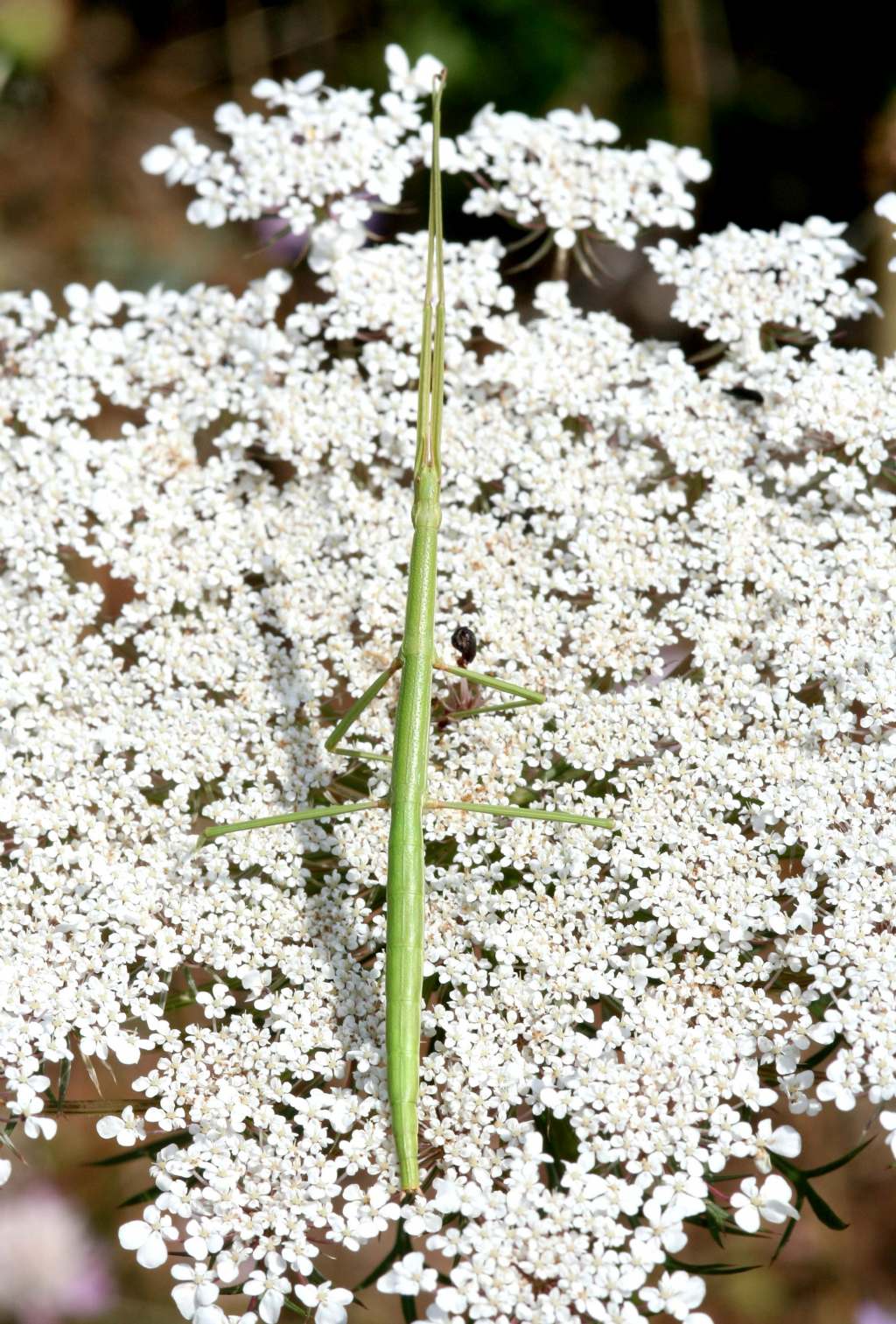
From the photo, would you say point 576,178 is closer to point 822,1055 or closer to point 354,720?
point 354,720

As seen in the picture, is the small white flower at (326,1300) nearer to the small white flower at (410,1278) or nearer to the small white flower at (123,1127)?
the small white flower at (410,1278)

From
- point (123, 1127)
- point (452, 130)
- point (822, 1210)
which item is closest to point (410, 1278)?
point (123, 1127)

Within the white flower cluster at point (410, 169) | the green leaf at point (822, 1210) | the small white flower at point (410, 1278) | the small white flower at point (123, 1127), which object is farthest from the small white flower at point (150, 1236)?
the white flower cluster at point (410, 169)

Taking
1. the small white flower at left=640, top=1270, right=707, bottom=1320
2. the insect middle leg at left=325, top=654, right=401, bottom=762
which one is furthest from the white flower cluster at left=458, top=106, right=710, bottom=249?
the small white flower at left=640, top=1270, right=707, bottom=1320

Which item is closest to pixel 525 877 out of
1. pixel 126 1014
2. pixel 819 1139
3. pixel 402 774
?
pixel 402 774

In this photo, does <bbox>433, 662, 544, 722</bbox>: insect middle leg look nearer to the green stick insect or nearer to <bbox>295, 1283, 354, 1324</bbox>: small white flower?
the green stick insect
